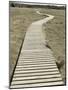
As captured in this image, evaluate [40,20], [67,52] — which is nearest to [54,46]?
[67,52]

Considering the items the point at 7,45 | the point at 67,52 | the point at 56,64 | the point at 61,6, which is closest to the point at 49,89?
the point at 56,64

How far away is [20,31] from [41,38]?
0.83ft

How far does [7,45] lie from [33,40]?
30 cm

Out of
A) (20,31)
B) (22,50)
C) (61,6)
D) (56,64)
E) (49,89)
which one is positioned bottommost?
(49,89)

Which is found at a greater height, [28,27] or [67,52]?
[28,27]

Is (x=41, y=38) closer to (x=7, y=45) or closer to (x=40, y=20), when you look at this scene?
(x=40, y=20)

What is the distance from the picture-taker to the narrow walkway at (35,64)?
2426 mm

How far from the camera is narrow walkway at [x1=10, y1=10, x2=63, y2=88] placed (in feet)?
7.96

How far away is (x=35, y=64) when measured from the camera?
2465 millimetres

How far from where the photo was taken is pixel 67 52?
2578mm

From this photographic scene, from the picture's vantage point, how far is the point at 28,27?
8.07ft

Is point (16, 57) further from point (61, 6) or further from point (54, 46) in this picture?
point (61, 6)

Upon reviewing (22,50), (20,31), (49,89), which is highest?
(20,31)

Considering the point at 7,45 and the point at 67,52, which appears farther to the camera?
the point at 67,52
